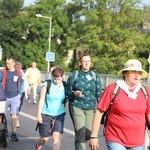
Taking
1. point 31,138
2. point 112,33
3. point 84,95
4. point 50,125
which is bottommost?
point 31,138

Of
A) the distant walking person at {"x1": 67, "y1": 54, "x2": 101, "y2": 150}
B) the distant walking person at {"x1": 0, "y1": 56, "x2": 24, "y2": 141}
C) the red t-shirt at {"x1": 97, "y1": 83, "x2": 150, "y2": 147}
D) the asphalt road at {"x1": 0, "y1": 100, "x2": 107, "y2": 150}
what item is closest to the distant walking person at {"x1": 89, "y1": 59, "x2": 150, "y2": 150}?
the red t-shirt at {"x1": 97, "y1": 83, "x2": 150, "y2": 147}

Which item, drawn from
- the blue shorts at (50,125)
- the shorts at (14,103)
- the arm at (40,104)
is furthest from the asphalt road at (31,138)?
the arm at (40,104)

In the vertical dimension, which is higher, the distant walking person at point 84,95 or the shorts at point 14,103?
the distant walking person at point 84,95

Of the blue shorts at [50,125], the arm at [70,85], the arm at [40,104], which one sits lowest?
the blue shorts at [50,125]

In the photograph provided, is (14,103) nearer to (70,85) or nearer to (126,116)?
(70,85)

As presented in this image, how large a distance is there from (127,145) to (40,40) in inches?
2049

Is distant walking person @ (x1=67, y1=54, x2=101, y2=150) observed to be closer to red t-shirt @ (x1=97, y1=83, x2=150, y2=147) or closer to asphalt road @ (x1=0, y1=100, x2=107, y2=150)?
asphalt road @ (x1=0, y1=100, x2=107, y2=150)

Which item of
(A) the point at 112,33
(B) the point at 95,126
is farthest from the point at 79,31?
(B) the point at 95,126

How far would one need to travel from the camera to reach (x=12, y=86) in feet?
29.1

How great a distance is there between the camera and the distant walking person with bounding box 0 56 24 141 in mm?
8789

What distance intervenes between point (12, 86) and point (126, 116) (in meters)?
4.58

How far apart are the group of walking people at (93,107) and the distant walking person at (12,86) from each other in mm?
20

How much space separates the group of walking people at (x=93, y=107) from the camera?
182 inches

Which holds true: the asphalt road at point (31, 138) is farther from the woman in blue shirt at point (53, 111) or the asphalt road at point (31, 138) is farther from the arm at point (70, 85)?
the arm at point (70, 85)
